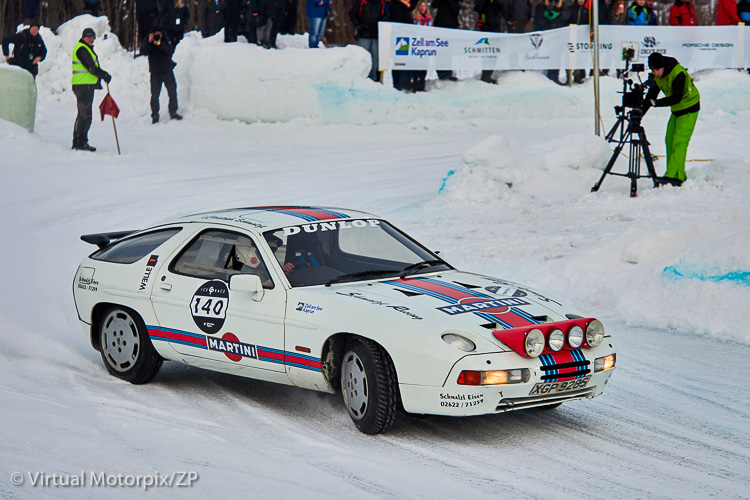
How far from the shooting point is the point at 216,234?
6547mm

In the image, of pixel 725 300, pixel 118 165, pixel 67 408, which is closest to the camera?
pixel 67 408

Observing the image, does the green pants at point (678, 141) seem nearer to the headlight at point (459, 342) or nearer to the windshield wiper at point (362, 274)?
the windshield wiper at point (362, 274)

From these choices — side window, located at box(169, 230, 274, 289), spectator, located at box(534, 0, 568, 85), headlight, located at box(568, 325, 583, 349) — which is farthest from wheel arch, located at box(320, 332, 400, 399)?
spectator, located at box(534, 0, 568, 85)

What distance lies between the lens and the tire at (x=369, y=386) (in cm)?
529

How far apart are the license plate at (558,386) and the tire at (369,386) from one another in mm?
752

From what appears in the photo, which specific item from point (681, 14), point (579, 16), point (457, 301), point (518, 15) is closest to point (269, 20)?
point (518, 15)

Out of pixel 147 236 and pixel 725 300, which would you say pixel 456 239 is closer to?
pixel 725 300

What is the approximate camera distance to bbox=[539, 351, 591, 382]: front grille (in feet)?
17.2

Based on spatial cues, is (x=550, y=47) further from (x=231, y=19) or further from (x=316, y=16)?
(x=231, y=19)

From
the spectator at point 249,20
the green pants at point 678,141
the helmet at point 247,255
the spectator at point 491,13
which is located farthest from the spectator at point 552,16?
the helmet at point 247,255

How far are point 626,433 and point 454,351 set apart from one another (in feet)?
4.16

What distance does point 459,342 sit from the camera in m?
5.18

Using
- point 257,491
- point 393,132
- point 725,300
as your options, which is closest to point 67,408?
point 257,491

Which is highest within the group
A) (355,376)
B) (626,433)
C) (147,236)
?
(147,236)
